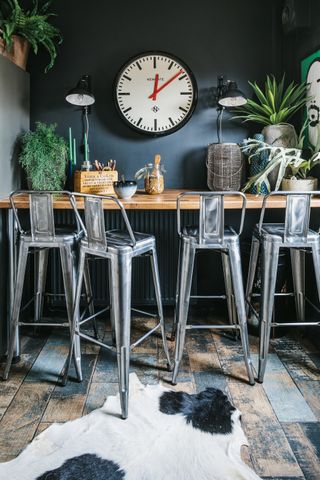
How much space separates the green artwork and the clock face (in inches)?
30.0

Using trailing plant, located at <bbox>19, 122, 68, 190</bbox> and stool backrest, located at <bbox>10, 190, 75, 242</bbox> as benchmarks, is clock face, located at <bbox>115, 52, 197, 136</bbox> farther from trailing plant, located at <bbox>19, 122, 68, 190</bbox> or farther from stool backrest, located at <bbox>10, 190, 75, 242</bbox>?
stool backrest, located at <bbox>10, 190, 75, 242</bbox>

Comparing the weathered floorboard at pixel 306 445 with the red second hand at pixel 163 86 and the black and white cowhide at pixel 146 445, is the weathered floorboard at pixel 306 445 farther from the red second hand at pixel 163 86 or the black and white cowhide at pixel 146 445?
the red second hand at pixel 163 86

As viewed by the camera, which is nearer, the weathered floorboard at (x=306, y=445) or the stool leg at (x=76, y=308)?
the weathered floorboard at (x=306, y=445)

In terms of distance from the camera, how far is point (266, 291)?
8.34ft

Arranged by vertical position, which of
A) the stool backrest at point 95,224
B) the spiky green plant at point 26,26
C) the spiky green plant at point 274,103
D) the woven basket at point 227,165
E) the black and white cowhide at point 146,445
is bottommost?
the black and white cowhide at point 146,445

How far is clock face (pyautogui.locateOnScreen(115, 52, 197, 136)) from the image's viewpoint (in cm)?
349

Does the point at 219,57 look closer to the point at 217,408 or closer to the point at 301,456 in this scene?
the point at 217,408

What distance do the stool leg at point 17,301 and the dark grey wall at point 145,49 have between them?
1.25 m

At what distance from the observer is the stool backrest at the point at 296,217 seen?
247 centimetres

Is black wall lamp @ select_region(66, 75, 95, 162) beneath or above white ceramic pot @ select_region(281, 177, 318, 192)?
above

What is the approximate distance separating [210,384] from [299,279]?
96 cm

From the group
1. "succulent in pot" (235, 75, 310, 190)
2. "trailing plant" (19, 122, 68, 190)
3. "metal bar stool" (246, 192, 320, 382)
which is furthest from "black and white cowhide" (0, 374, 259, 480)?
"succulent in pot" (235, 75, 310, 190)

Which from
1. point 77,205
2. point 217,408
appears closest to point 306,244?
point 217,408

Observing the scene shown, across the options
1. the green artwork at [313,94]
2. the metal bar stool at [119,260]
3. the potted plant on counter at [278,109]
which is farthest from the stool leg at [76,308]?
the green artwork at [313,94]
